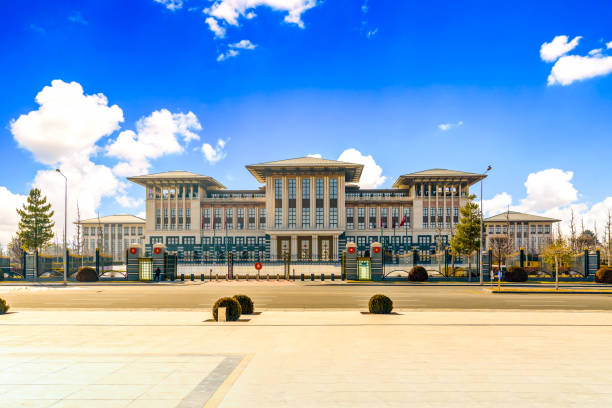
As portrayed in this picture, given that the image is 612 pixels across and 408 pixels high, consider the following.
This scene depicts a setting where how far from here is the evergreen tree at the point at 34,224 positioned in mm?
63281

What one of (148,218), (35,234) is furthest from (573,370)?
(148,218)

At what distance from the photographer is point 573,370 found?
8.98 meters

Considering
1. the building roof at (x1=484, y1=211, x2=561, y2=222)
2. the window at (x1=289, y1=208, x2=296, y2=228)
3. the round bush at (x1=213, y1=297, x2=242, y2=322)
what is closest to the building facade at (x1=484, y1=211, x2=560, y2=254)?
the building roof at (x1=484, y1=211, x2=561, y2=222)

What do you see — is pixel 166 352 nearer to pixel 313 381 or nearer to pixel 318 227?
pixel 313 381

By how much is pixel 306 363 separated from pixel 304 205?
81241 mm

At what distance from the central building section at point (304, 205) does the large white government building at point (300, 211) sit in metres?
0.21

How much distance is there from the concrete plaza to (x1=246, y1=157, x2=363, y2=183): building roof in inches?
2858

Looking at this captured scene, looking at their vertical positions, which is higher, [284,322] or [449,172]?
[449,172]

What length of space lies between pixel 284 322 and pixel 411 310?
22.1 feet

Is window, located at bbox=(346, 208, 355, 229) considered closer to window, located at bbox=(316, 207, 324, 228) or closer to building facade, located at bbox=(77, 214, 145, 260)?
window, located at bbox=(316, 207, 324, 228)

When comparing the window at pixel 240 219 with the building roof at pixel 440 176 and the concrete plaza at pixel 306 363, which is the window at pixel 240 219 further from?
the concrete plaza at pixel 306 363

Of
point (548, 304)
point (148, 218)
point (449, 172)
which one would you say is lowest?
point (548, 304)

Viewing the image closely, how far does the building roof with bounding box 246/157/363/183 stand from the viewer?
88.1m

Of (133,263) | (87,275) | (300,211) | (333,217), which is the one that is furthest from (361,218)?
(87,275)
